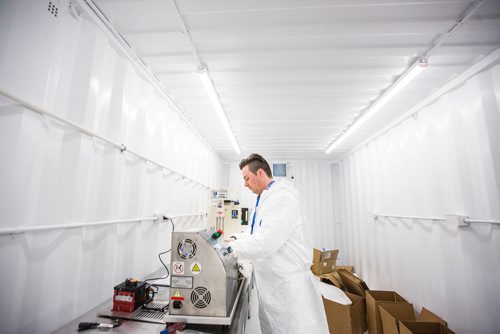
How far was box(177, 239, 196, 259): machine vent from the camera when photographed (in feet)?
3.97

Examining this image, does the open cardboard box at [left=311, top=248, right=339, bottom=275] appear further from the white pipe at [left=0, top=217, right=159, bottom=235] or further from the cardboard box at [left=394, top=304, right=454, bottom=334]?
the white pipe at [left=0, top=217, right=159, bottom=235]

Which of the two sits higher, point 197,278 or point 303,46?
point 303,46

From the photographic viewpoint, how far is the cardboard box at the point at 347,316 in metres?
2.69

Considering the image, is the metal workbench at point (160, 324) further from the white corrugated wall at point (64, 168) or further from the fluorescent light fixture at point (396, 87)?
the fluorescent light fixture at point (396, 87)

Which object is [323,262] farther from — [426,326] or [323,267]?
[426,326]

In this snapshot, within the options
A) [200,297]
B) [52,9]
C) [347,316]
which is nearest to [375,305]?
[347,316]

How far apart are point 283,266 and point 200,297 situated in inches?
28.3

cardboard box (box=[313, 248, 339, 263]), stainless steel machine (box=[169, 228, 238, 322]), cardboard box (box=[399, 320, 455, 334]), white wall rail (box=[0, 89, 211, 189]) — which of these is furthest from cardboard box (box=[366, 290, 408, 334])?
white wall rail (box=[0, 89, 211, 189])

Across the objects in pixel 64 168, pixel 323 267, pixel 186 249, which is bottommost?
pixel 323 267

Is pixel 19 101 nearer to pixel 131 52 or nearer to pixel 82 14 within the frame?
pixel 82 14

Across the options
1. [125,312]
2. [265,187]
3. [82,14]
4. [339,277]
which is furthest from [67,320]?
[339,277]

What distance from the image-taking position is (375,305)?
2699 mm

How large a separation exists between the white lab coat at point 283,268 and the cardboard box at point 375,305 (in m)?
1.56

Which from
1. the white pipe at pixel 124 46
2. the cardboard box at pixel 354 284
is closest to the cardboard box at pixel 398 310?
the cardboard box at pixel 354 284
